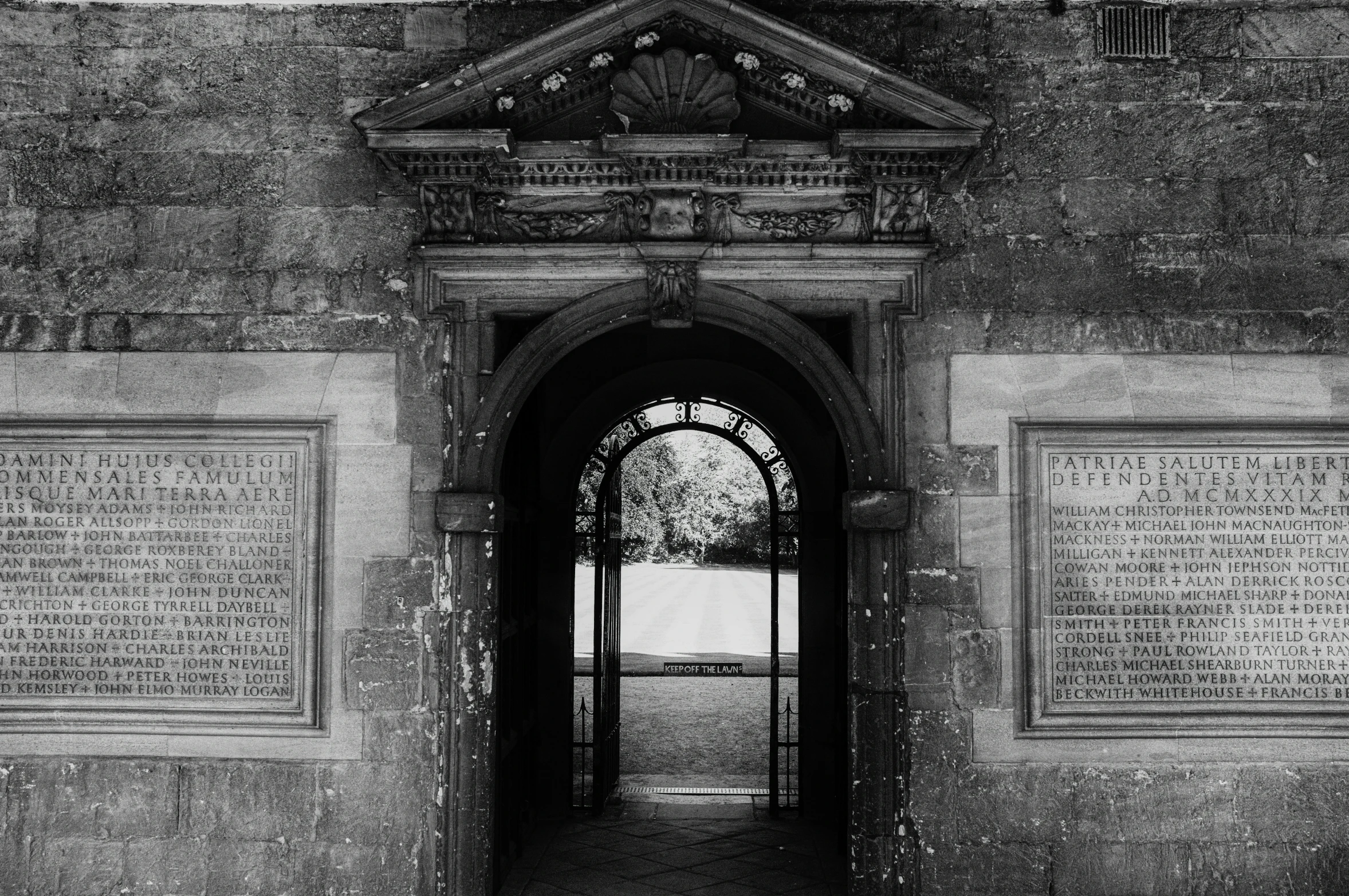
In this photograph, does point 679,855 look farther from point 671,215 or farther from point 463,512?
point 671,215

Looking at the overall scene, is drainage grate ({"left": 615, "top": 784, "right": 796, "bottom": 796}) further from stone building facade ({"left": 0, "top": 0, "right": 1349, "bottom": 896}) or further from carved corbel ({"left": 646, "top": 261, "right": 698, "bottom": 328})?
carved corbel ({"left": 646, "top": 261, "right": 698, "bottom": 328})

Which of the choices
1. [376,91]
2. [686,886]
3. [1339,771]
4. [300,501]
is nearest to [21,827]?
[300,501]

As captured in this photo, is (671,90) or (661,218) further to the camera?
(661,218)

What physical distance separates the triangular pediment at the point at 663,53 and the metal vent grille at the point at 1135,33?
0.86m

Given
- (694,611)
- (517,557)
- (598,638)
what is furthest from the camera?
(694,611)

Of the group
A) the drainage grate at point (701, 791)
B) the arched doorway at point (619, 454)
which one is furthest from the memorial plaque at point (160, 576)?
the drainage grate at point (701, 791)

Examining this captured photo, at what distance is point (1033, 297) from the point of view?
470 centimetres

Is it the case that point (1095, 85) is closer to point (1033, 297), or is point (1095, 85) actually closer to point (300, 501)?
point (1033, 297)

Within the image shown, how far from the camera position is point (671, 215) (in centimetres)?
473

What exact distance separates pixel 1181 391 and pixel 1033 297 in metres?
0.79

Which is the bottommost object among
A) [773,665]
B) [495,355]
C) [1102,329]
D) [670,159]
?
[773,665]

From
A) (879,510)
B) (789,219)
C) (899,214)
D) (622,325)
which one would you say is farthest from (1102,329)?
(622,325)

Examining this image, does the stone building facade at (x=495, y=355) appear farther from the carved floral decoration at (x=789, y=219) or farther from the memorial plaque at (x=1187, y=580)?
the carved floral decoration at (x=789, y=219)

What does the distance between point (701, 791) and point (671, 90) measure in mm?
4949
